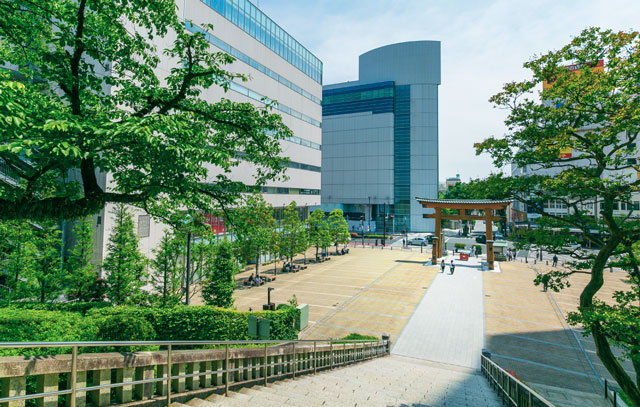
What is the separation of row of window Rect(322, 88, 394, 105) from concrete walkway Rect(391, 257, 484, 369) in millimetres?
60417

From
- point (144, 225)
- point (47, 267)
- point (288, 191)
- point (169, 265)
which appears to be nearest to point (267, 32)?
point (288, 191)

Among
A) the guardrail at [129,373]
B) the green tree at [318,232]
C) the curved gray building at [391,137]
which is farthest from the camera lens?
the curved gray building at [391,137]

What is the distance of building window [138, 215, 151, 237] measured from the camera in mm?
23328

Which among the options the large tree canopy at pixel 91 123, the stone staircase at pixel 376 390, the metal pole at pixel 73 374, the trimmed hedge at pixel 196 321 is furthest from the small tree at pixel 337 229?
the metal pole at pixel 73 374

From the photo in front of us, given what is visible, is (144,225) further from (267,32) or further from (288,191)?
(267,32)

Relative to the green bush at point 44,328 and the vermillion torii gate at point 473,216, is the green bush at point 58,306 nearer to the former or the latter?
the green bush at point 44,328

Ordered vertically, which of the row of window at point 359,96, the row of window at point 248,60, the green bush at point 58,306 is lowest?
the green bush at point 58,306

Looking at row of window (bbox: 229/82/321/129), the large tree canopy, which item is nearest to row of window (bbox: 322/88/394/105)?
row of window (bbox: 229/82/321/129)

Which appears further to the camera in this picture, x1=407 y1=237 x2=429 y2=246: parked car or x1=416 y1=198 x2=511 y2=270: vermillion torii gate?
x1=407 y1=237 x2=429 y2=246: parked car

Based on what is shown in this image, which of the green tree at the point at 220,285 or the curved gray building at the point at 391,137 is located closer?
the green tree at the point at 220,285

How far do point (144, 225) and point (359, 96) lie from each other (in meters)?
69.8

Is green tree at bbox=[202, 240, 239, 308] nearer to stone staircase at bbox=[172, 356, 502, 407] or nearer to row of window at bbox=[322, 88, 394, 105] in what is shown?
stone staircase at bbox=[172, 356, 502, 407]

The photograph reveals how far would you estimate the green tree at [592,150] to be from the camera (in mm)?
8422

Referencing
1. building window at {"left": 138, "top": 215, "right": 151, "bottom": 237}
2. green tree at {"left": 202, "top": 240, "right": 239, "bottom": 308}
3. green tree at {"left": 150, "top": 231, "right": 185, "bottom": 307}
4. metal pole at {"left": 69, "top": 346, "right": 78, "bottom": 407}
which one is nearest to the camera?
metal pole at {"left": 69, "top": 346, "right": 78, "bottom": 407}
